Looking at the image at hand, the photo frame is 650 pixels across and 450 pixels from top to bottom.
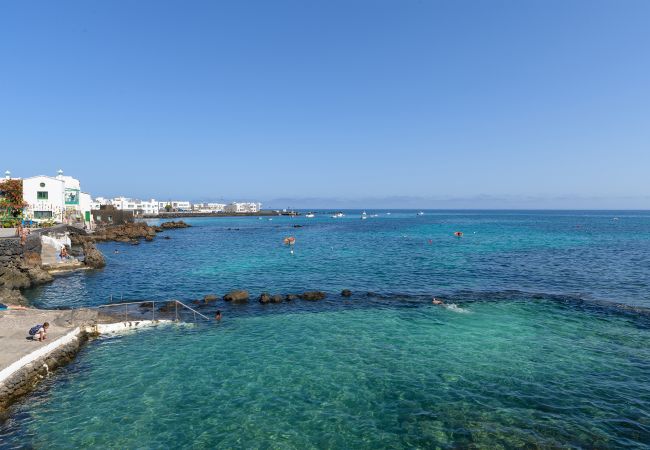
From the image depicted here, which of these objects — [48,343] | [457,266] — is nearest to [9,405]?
[48,343]

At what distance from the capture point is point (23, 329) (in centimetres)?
2189

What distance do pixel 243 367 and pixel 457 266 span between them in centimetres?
4032

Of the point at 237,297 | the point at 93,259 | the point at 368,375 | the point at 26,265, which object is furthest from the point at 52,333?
the point at 93,259

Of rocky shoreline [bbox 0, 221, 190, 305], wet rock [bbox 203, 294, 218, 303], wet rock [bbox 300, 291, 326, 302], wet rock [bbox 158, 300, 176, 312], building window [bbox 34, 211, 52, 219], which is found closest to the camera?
wet rock [bbox 158, 300, 176, 312]

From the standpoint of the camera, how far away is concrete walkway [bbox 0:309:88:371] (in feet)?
60.4

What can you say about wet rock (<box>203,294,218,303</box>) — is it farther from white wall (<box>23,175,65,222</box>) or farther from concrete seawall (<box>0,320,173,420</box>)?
white wall (<box>23,175,65,222</box>)

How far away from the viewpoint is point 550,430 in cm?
1433

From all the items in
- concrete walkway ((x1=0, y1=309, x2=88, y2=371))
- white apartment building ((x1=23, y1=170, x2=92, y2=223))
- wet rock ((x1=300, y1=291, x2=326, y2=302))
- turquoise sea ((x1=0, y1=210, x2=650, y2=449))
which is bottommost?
turquoise sea ((x1=0, y1=210, x2=650, y2=449))

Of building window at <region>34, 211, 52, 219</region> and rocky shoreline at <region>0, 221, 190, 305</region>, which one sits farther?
building window at <region>34, 211, 52, 219</region>

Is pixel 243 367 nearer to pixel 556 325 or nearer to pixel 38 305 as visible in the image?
pixel 556 325

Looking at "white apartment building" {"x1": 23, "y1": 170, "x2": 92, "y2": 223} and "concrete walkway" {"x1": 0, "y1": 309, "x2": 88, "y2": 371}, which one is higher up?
"white apartment building" {"x1": 23, "y1": 170, "x2": 92, "y2": 223}

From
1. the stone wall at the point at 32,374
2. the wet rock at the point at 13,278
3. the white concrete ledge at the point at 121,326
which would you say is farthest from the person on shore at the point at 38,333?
the wet rock at the point at 13,278

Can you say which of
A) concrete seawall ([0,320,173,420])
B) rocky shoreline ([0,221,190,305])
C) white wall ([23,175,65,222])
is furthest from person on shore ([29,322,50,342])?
white wall ([23,175,65,222])

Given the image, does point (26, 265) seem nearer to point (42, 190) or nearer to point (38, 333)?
point (38, 333)
